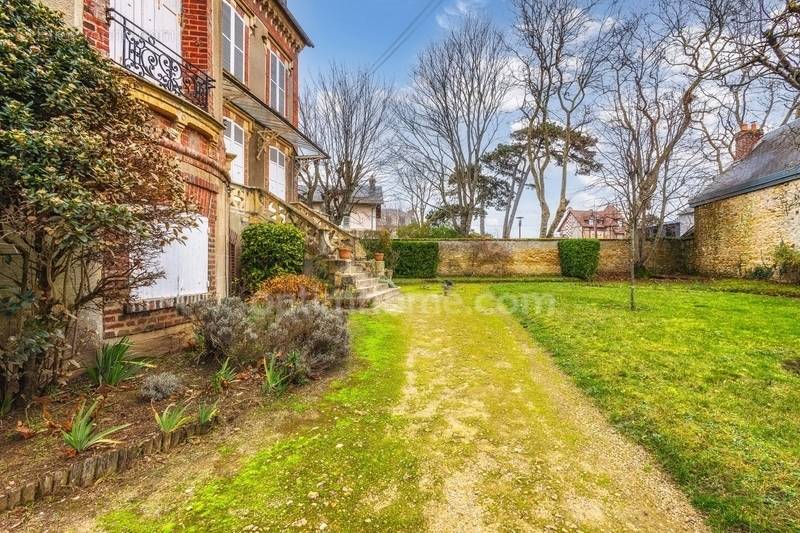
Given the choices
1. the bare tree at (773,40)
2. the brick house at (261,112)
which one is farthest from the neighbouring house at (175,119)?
the bare tree at (773,40)

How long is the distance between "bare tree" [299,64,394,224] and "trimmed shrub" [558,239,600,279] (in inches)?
464

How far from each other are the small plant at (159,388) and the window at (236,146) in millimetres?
8241

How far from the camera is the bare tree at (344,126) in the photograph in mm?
18578

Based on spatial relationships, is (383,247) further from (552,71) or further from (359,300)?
(552,71)

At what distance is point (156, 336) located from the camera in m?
4.48

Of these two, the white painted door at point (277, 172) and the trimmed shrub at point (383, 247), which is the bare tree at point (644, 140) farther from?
the white painted door at point (277, 172)

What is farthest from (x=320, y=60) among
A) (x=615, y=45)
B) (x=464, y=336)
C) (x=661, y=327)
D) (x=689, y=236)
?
(x=689, y=236)

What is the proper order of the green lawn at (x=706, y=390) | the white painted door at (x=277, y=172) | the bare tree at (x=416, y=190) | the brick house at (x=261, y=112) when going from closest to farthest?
the green lawn at (x=706, y=390) → the brick house at (x=261, y=112) → the white painted door at (x=277, y=172) → the bare tree at (x=416, y=190)

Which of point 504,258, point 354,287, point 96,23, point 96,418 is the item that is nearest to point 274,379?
point 96,418

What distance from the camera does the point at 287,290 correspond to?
6656 millimetres

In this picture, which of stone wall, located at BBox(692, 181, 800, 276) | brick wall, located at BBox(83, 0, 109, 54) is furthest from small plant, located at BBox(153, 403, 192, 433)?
stone wall, located at BBox(692, 181, 800, 276)

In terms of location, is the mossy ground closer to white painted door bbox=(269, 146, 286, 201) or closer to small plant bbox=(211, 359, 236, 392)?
small plant bbox=(211, 359, 236, 392)

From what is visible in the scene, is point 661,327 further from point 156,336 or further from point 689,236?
point 689,236

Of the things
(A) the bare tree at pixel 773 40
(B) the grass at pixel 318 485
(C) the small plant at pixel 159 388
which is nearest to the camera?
(B) the grass at pixel 318 485
